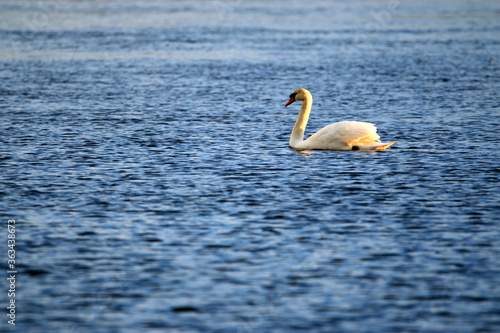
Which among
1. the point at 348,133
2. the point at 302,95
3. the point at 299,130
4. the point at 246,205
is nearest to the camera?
the point at 246,205

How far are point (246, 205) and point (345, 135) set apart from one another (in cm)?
654

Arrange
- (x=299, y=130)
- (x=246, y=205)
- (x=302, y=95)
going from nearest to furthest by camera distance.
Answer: (x=246, y=205) → (x=299, y=130) → (x=302, y=95)

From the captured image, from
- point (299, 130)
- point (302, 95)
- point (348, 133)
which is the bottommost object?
point (299, 130)

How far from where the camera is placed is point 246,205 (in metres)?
16.5

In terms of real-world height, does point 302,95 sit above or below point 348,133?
above

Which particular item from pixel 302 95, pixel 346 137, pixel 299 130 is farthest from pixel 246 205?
pixel 302 95

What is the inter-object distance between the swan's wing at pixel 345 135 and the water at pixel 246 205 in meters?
0.37

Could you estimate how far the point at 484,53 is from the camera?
175 feet

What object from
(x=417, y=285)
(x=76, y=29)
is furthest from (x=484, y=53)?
(x=417, y=285)

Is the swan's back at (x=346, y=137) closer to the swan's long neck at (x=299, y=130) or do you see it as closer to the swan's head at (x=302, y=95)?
the swan's long neck at (x=299, y=130)

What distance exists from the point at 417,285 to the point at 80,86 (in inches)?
1179

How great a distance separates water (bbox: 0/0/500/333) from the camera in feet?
36.1

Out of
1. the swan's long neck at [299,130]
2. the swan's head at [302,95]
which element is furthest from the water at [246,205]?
the swan's head at [302,95]

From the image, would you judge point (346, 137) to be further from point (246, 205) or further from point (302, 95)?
point (246, 205)
